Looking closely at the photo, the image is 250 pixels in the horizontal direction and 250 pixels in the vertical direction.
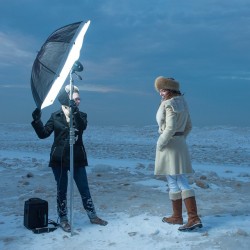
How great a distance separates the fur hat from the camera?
5.86 meters

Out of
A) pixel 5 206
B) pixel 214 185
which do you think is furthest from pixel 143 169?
pixel 5 206

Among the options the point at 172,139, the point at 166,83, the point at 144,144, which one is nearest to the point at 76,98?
the point at 166,83

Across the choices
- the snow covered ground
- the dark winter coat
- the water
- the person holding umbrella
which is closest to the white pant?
the snow covered ground

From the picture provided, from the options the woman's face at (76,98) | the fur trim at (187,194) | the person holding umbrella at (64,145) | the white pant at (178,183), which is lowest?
the fur trim at (187,194)

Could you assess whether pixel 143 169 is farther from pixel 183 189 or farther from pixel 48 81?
pixel 48 81

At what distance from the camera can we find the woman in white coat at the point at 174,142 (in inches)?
226

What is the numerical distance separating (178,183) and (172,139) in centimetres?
63

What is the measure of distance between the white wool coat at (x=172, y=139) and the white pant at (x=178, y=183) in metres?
0.18

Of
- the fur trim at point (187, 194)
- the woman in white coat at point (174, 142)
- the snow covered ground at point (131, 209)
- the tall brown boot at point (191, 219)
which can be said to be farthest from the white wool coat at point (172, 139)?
the snow covered ground at point (131, 209)

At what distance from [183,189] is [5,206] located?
11.0 ft

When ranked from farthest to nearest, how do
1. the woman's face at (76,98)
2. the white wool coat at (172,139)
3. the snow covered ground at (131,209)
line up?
the woman's face at (76,98) < the white wool coat at (172,139) < the snow covered ground at (131,209)

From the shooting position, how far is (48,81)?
5.25 m

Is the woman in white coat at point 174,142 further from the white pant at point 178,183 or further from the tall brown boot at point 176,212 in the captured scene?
the tall brown boot at point 176,212

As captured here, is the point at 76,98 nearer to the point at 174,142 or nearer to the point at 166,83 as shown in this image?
the point at 166,83
